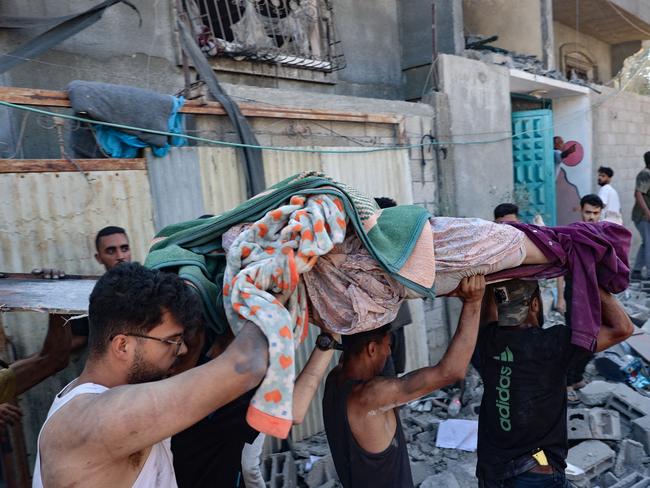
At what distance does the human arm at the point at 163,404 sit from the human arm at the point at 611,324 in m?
1.86

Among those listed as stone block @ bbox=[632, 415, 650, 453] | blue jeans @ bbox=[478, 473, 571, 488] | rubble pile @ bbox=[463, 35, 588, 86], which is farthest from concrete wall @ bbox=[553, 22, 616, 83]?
blue jeans @ bbox=[478, 473, 571, 488]

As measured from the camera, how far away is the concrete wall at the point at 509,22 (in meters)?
8.45

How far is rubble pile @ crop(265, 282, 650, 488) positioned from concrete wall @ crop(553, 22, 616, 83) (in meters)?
8.06

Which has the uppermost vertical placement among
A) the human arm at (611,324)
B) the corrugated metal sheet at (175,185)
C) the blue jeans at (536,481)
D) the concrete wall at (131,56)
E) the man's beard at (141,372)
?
the concrete wall at (131,56)

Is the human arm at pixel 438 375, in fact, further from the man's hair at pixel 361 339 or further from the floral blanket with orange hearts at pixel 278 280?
the floral blanket with orange hearts at pixel 278 280

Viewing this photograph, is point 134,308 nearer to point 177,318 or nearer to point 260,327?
point 177,318

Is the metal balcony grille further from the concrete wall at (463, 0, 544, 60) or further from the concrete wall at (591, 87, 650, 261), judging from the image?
the concrete wall at (591, 87, 650, 261)

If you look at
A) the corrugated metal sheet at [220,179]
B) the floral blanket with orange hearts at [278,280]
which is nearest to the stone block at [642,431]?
the corrugated metal sheet at [220,179]

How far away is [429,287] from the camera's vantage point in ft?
5.41

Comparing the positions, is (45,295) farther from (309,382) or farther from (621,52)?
(621,52)

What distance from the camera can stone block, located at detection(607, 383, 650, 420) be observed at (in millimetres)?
4414

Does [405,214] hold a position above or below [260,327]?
above

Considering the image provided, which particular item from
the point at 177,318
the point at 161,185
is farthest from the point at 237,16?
the point at 177,318

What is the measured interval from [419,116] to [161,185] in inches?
127
